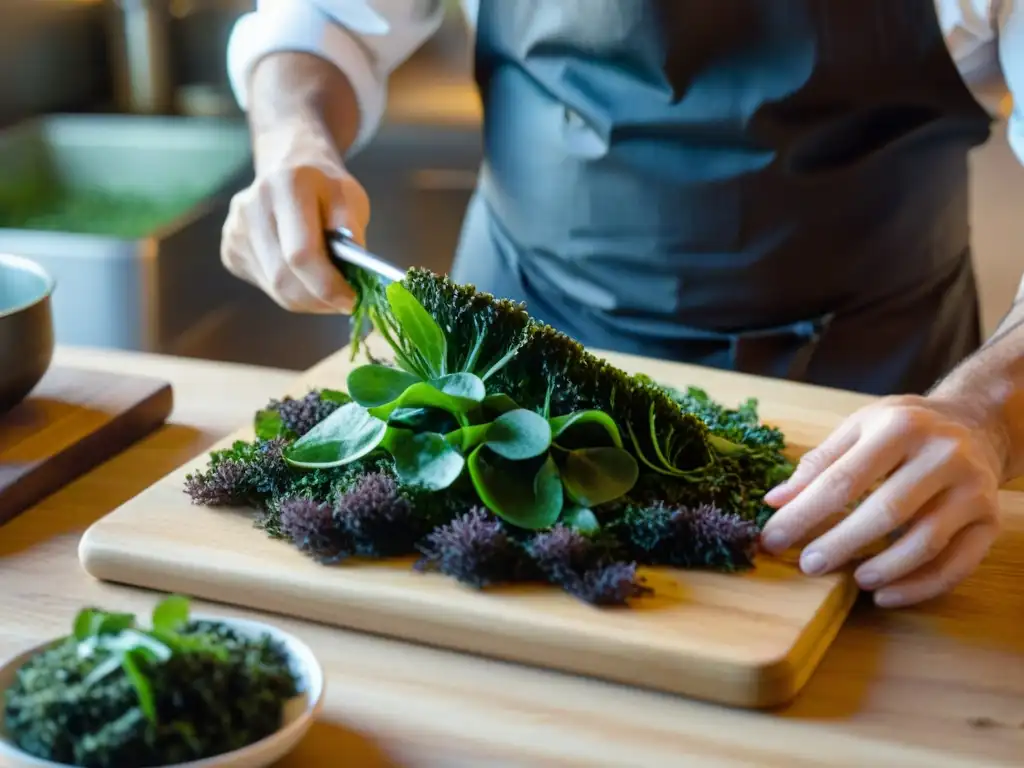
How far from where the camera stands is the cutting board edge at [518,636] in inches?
A: 26.9

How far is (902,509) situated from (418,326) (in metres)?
0.35

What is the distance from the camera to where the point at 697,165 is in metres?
1.17

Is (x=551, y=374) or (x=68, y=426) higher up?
(x=551, y=374)

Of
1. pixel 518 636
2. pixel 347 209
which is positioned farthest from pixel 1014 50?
pixel 518 636

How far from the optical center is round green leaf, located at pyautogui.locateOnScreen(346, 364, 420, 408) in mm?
873

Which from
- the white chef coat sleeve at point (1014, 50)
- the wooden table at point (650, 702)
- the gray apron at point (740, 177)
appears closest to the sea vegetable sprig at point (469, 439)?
the wooden table at point (650, 702)

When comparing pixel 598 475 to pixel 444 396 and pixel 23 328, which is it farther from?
pixel 23 328

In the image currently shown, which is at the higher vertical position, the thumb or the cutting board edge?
the thumb

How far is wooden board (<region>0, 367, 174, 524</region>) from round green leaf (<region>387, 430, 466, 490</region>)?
291mm

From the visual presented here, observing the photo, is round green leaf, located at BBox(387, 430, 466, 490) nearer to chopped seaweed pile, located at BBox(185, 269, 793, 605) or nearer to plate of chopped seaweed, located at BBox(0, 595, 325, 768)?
chopped seaweed pile, located at BBox(185, 269, 793, 605)

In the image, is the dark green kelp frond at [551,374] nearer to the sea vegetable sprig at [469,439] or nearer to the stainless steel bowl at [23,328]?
the sea vegetable sprig at [469,439]

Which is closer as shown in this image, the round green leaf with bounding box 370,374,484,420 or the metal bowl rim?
the round green leaf with bounding box 370,374,484,420

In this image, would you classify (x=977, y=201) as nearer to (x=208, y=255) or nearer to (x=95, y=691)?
(x=208, y=255)

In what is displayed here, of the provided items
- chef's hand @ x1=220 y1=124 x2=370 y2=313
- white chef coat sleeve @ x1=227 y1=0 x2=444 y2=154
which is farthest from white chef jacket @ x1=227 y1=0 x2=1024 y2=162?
chef's hand @ x1=220 y1=124 x2=370 y2=313
